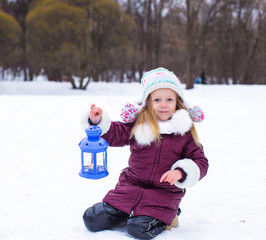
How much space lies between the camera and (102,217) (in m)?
2.11

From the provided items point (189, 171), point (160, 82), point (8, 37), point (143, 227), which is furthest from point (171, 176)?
point (8, 37)

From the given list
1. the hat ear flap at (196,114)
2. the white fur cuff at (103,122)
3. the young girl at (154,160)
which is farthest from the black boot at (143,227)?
the hat ear flap at (196,114)

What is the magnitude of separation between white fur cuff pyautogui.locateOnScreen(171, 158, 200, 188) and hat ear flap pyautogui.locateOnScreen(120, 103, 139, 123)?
0.49 metres

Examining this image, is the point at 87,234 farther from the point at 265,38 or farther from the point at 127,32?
the point at 265,38

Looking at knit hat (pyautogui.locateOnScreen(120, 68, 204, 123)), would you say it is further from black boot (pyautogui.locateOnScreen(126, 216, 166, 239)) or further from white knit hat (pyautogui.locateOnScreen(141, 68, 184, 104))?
black boot (pyautogui.locateOnScreen(126, 216, 166, 239))

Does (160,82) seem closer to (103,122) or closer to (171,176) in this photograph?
(103,122)

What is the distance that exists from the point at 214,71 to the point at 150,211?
3233 cm

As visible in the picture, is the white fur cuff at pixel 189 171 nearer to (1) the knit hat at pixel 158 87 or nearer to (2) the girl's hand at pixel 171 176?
(2) the girl's hand at pixel 171 176

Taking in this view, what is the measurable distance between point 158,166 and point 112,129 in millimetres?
440

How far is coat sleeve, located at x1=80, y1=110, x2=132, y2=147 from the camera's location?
7.36 ft

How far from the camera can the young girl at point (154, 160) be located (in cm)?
210

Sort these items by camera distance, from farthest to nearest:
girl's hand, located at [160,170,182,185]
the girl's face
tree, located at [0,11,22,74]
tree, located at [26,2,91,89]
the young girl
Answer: tree, located at [0,11,22,74] → tree, located at [26,2,91,89] → the girl's face → the young girl → girl's hand, located at [160,170,182,185]

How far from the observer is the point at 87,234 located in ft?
6.89

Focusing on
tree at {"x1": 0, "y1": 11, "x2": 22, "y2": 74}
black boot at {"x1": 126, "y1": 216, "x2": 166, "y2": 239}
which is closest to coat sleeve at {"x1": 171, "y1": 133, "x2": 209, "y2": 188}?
black boot at {"x1": 126, "y1": 216, "x2": 166, "y2": 239}
